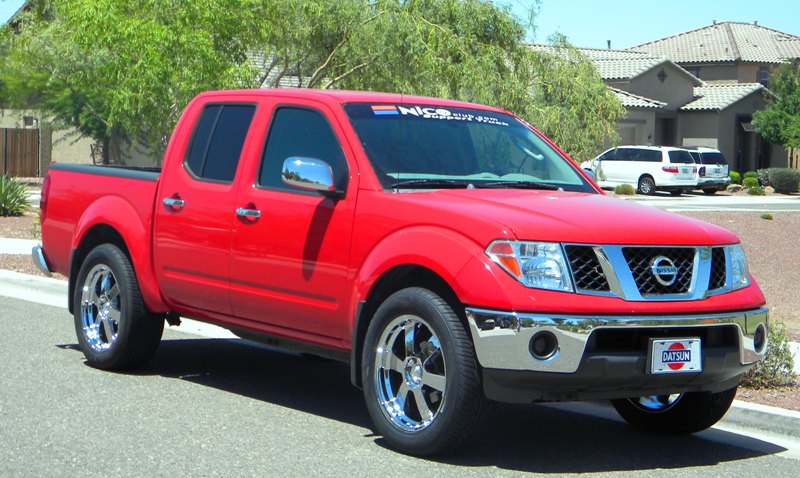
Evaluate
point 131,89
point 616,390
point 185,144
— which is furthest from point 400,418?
point 131,89

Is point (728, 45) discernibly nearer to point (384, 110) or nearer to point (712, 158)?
point (712, 158)

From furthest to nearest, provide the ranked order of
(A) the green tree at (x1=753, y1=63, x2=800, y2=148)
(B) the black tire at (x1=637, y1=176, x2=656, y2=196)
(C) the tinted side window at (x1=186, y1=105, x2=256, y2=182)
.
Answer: (A) the green tree at (x1=753, y1=63, x2=800, y2=148) < (B) the black tire at (x1=637, y1=176, x2=656, y2=196) < (C) the tinted side window at (x1=186, y1=105, x2=256, y2=182)

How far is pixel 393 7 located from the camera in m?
24.0

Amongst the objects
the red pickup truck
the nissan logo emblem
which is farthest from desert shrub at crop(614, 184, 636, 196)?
the nissan logo emblem

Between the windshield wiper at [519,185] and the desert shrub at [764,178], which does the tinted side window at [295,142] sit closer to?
the windshield wiper at [519,185]

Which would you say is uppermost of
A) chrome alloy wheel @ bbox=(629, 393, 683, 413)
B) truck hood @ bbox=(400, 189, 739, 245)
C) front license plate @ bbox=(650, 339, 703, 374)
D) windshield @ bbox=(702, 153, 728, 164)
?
truck hood @ bbox=(400, 189, 739, 245)

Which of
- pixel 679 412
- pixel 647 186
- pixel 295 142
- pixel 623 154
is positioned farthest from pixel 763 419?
pixel 623 154

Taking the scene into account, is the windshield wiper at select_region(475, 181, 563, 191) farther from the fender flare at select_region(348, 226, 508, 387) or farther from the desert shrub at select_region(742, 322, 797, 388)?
the desert shrub at select_region(742, 322, 797, 388)

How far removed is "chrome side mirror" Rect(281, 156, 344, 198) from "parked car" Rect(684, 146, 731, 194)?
39966mm

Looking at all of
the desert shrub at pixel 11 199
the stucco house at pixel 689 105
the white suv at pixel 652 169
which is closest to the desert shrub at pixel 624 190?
the white suv at pixel 652 169

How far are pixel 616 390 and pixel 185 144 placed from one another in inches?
147

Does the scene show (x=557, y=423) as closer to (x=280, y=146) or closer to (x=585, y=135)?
(x=280, y=146)

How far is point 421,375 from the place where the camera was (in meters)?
6.81

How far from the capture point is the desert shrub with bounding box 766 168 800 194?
50.8m
